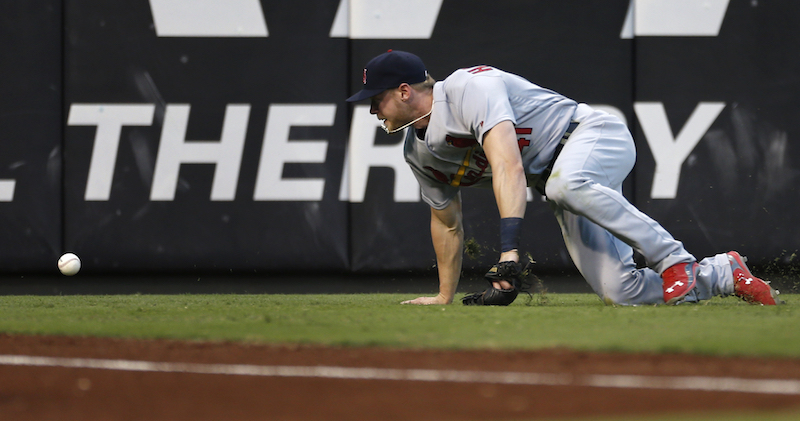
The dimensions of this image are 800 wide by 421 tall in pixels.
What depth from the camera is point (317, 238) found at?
4773 millimetres

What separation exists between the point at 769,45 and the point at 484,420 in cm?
430

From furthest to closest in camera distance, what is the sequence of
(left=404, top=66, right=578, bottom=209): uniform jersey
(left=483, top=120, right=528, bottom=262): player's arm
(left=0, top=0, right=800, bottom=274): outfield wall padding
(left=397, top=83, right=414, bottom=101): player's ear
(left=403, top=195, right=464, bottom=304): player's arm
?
1. (left=0, top=0, right=800, bottom=274): outfield wall padding
2. (left=403, top=195, right=464, bottom=304): player's arm
3. (left=397, top=83, right=414, bottom=101): player's ear
4. (left=404, top=66, right=578, bottom=209): uniform jersey
5. (left=483, top=120, right=528, bottom=262): player's arm

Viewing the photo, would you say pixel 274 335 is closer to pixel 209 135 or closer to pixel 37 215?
pixel 209 135

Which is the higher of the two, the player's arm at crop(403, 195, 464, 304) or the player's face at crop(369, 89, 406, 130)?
the player's face at crop(369, 89, 406, 130)

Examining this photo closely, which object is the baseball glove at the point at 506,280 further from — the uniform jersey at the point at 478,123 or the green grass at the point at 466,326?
the uniform jersey at the point at 478,123

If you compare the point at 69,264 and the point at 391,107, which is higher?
the point at 391,107

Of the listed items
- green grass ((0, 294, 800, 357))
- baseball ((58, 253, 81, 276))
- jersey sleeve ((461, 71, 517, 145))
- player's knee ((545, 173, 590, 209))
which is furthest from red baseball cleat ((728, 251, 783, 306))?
baseball ((58, 253, 81, 276))

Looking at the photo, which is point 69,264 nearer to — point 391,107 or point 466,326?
point 391,107

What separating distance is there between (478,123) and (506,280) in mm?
532

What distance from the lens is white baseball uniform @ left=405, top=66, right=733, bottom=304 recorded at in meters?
2.69

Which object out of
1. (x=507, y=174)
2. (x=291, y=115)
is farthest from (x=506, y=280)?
(x=291, y=115)

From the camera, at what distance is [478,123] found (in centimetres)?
270

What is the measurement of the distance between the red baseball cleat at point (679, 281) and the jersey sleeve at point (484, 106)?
738 mm

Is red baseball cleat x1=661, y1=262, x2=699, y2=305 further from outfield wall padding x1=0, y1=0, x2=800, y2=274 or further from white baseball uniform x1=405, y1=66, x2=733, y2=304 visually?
outfield wall padding x1=0, y1=0, x2=800, y2=274
